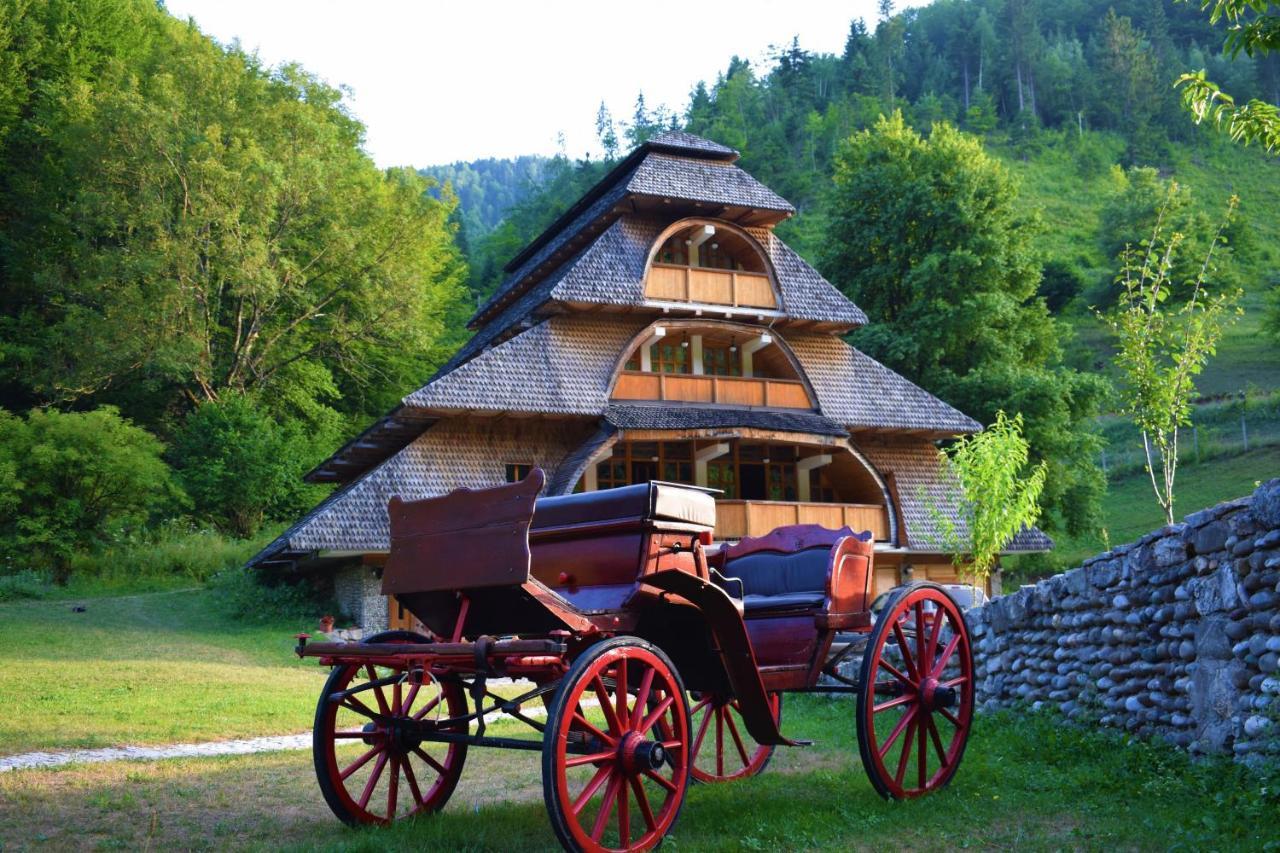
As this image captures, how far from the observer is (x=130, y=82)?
35406 mm

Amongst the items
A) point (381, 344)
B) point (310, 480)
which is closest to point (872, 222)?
point (381, 344)

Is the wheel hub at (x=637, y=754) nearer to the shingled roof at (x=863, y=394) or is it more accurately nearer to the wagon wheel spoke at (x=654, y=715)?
the wagon wheel spoke at (x=654, y=715)

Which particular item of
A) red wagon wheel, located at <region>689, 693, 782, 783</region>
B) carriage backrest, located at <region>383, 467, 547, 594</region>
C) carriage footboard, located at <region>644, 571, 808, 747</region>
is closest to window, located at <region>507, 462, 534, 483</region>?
red wagon wheel, located at <region>689, 693, 782, 783</region>

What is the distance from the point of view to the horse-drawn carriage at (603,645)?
18.7 ft

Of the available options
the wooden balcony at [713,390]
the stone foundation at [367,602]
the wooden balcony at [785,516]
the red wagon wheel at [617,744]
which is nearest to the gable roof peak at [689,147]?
the wooden balcony at [713,390]

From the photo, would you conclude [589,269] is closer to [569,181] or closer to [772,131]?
[569,181]

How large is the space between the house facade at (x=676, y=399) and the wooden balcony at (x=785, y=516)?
42 mm

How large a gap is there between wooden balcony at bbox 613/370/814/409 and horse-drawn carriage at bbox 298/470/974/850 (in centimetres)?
1751

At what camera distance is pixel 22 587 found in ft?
83.6

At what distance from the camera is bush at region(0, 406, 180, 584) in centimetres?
2708

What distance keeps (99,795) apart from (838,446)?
19819mm

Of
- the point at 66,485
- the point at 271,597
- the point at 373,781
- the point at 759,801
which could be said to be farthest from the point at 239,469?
the point at 759,801

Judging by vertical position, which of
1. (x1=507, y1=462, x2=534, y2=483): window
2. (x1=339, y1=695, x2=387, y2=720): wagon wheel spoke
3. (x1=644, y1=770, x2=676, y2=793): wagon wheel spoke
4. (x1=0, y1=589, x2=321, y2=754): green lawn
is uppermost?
(x1=507, y1=462, x2=534, y2=483): window

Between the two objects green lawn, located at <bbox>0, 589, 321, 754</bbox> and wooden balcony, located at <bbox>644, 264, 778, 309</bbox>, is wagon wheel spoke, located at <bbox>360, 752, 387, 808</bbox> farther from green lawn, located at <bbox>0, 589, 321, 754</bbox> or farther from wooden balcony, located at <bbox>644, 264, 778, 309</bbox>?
wooden balcony, located at <bbox>644, 264, 778, 309</bbox>
